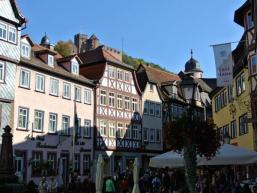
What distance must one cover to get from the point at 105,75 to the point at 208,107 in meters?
24.8

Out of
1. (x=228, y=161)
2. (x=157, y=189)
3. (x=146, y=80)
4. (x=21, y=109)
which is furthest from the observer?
(x=146, y=80)

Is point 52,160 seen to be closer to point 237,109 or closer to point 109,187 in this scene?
point 237,109

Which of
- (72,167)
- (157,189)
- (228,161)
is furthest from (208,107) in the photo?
(228,161)

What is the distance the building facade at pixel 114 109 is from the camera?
1705 inches

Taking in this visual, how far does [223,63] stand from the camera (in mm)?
18969

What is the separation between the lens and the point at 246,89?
30.8 meters

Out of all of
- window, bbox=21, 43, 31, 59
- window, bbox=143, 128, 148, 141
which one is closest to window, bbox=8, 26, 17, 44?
window, bbox=21, 43, 31, 59

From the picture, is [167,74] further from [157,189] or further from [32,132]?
[157,189]

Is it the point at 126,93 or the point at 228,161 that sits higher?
the point at 126,93

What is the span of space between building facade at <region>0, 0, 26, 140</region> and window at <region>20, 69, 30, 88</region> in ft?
3.85

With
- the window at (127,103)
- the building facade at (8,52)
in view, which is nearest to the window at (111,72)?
the window at (127,103)

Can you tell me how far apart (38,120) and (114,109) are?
1080 cm

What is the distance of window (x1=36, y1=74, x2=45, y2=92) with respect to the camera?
36156mm

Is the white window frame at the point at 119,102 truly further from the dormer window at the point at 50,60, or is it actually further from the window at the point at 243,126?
the window at the point at 243,126
